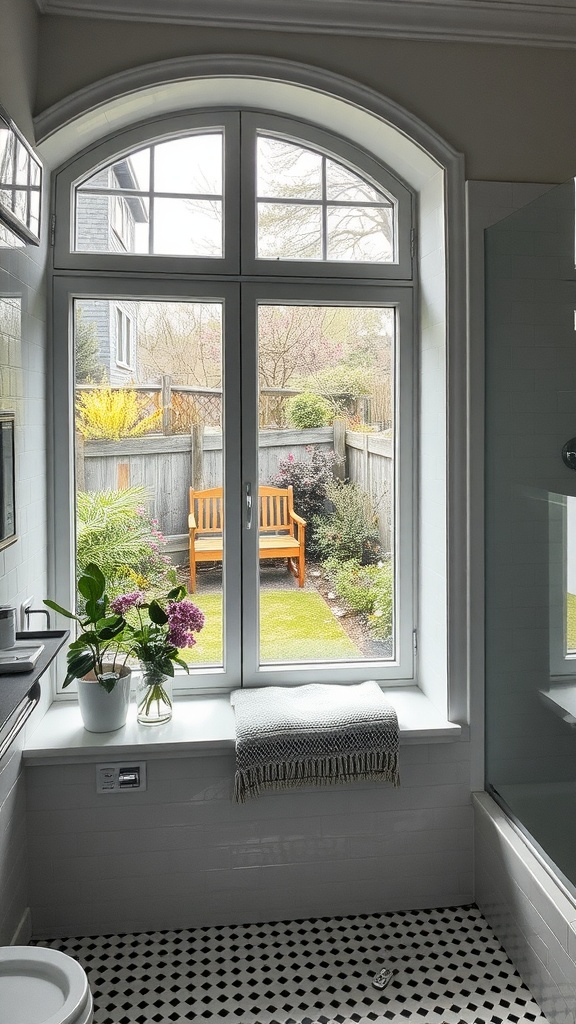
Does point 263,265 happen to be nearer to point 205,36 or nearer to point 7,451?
point 205,36

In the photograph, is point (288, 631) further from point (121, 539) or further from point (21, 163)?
point (21, 163)

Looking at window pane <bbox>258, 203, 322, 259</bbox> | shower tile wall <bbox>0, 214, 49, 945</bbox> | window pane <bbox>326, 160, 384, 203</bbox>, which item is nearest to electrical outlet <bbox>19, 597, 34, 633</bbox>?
shower tile wall <bbox>0, 214, 49, 945</bbox>

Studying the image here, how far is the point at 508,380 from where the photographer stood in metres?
2.16

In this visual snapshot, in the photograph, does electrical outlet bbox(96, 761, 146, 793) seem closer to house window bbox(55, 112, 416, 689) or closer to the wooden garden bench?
house window bbox(55, 112, 416, 689)

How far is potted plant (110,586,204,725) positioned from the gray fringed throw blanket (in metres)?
0.23

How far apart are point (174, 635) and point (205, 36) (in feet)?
5.56

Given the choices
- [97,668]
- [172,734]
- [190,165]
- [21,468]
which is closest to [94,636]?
[97,668]

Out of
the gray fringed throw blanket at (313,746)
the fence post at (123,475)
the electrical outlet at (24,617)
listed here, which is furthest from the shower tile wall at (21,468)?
the gray fringed throw blanket at (313,746)

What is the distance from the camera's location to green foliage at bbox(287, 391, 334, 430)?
2.48 meters

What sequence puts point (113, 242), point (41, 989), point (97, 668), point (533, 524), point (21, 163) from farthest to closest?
point (113, 242) → point (97, 668) → point (533, 524) → point (21, 163) → point (41, 989)

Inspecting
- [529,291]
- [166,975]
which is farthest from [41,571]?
[529,291]

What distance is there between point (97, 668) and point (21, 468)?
0.59 m

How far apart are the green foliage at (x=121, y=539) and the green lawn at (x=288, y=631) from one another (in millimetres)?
182

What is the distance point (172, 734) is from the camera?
218 centimetres
